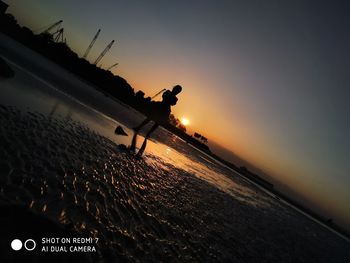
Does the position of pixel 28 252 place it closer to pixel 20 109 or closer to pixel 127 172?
pixel 127 172

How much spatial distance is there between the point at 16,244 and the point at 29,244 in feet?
0.58

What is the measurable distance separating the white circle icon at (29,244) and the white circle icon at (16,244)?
0.08 metres

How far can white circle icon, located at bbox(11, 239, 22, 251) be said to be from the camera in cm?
266

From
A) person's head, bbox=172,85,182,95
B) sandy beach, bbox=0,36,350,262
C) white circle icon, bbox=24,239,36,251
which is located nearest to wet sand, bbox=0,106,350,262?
sandy beach, bbox=0,36,350,262

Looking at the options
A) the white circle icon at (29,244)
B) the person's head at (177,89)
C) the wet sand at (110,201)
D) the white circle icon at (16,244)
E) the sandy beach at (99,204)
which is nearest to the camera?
the white circle icon at (16,244)

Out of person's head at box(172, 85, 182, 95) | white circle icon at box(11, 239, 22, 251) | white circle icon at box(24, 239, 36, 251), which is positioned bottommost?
white circle icon at box(24, 239, 36, 251)

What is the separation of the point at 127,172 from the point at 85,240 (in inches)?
173

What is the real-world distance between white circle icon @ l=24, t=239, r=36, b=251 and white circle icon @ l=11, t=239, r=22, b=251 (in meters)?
0.08

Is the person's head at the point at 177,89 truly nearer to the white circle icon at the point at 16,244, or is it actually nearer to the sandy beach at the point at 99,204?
the sandy beach at the point at 99,204

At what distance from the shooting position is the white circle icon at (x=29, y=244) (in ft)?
9.18

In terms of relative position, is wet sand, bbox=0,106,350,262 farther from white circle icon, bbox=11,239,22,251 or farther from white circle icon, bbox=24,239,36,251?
white circle icon, bbox=11,239,22,251

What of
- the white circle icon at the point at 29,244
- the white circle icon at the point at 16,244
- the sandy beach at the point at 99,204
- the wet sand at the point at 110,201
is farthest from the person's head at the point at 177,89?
the white circle icon at the point at 16,244

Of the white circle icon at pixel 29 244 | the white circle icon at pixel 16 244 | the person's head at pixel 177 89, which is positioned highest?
the person's head at pixel 177 89

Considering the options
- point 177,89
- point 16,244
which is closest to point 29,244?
point 16,244
